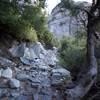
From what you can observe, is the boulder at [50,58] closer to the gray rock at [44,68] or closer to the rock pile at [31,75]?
the rock pile at [31,75]

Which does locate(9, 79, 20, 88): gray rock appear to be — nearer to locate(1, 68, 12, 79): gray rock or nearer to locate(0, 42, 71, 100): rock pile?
locate(0, 42, 71, 100): rock pile

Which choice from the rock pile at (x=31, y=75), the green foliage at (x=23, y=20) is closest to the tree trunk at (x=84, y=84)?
the rock pile at (x=31, y=75)

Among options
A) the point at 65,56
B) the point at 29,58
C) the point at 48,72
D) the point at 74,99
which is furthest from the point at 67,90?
the point at 65,56

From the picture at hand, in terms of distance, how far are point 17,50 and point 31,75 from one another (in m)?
1.55

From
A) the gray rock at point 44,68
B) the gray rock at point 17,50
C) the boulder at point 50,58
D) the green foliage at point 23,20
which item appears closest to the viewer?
the green foliage at point 23,20

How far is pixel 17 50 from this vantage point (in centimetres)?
916

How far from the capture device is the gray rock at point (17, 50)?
9000mm

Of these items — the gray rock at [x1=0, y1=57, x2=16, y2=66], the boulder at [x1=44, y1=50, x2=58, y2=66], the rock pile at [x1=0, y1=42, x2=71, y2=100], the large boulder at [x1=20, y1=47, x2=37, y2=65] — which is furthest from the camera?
the boulder at [x1=44, y1=50, x2=58, y2=66]

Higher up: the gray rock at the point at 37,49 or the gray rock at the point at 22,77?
the gray rock at the point at 37,49

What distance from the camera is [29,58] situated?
29.6 feet

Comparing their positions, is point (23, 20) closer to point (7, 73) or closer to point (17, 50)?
point (17, 50)

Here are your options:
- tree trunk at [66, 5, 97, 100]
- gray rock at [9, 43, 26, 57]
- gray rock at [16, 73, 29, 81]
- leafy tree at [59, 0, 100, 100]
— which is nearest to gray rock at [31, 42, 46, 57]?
gray rock at [9, 43, 26, 57]

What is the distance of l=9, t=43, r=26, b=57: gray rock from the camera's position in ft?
29.5

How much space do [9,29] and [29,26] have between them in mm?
711
